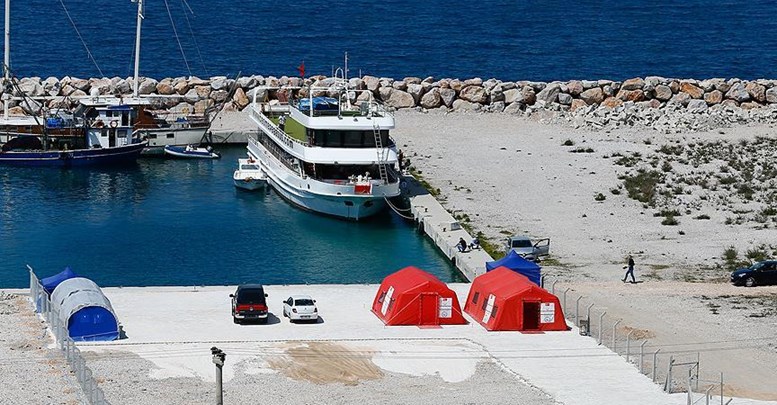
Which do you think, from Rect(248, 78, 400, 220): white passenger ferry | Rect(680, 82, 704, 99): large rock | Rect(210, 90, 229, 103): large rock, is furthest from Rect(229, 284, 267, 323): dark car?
Rect(680, 82, 704, 99): large rock

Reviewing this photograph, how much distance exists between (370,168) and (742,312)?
79.6 ft

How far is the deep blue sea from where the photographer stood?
14088cm

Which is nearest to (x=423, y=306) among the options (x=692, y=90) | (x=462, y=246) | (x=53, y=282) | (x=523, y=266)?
(x=523, y=266)

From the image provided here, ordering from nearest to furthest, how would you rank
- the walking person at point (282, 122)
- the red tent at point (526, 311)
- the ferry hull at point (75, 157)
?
the red tent at point (526, 311), the walking person at point (282, 122), the ferry hull at point (75, 157)

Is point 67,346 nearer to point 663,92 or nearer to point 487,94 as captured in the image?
point 487,94

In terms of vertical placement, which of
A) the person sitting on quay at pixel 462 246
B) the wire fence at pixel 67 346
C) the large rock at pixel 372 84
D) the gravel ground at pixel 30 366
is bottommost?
the gravel ground at pixel 30 366

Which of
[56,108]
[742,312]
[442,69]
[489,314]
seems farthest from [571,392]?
[442,69]

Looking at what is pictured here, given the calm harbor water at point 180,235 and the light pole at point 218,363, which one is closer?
the light pole at point 218,363

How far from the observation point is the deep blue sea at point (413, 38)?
140875 mm

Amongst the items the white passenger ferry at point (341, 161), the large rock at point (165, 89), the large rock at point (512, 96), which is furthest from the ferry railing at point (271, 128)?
the large rock at point (512, 96)

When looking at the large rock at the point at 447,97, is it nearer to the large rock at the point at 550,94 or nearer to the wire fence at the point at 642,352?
the large rock at the point at 550,94

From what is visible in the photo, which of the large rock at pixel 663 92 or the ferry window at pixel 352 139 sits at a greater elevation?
the large rock at pixel 663 92

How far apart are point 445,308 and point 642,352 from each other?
7107 millimetres

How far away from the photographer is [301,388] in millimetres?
46562
